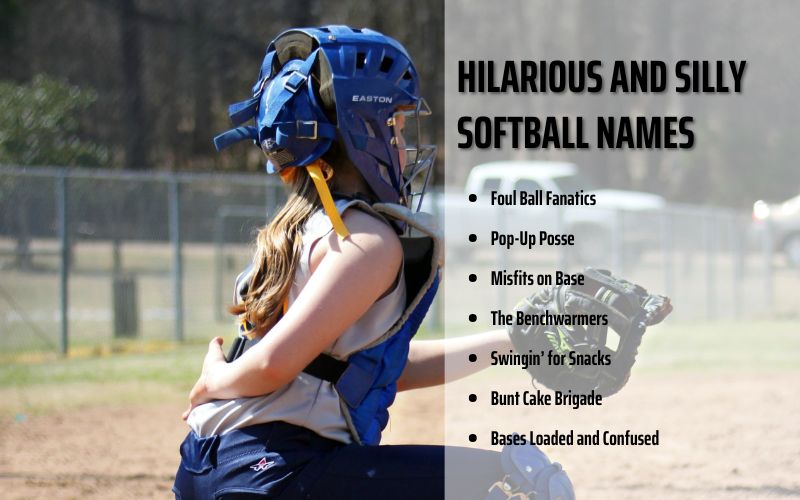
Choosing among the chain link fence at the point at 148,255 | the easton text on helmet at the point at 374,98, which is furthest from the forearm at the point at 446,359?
the chain link fence at the point at 148,255

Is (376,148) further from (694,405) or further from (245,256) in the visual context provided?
(245,256)

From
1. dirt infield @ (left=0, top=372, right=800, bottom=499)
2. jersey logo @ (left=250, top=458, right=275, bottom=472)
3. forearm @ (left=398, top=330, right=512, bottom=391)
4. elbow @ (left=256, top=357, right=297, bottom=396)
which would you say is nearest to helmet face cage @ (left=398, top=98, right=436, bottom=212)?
forearm @ (left=398, top=330, right=512, bottom=391)

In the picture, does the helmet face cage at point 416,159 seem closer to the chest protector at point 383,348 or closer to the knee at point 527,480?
the chest protector at point 383,348

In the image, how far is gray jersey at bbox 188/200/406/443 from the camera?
2.72m

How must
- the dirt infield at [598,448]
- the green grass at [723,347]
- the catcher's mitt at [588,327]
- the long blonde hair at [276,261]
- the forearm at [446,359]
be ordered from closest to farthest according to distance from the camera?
the long blonde hair at [276,261] < the catcher's mitt at [588,327] < the forearm at [446,359] < the dirt infield at [598,448] < the green grass at [723,347]

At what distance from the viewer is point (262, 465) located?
2.68 meters

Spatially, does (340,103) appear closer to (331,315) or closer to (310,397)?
(331,315)

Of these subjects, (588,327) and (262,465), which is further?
(588,327)

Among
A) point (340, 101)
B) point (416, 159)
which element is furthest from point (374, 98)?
point (416, 159)

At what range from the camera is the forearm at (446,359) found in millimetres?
3164

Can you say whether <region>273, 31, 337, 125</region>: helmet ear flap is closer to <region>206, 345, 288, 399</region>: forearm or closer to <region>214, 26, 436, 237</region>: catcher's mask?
<region>214, 26, 436, 237</region>: catcher's mask

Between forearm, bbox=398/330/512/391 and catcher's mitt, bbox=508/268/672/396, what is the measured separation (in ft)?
0.36

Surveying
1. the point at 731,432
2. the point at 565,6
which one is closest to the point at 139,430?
the point at 731,432

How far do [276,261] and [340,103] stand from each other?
437 mm
